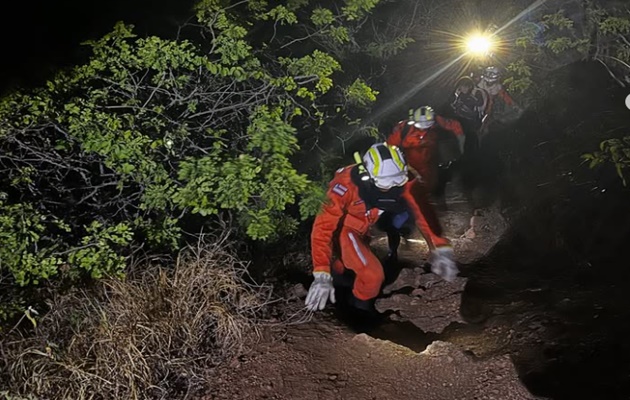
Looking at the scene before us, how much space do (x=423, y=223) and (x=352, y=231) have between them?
2.54 ft

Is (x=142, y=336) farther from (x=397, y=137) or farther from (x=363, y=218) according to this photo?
(x=397, y=137)

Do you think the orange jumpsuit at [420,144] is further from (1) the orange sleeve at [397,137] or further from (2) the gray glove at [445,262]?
(2) the gray glove at [445,262]

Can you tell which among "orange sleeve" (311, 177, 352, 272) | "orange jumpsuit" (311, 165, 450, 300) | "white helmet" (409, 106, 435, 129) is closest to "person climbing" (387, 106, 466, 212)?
"white helmet" (409, 106, 435, 129)

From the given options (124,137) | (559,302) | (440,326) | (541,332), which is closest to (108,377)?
(124,137)

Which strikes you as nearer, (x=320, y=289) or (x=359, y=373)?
(x=359, y=373)

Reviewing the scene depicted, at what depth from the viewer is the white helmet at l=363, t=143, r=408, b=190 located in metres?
4.80

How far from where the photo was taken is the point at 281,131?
13.9 ft

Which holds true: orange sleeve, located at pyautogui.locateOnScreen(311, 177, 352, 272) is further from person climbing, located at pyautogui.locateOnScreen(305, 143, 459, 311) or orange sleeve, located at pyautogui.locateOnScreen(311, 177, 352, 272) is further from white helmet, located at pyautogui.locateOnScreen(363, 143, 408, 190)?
white helmet, located at pyautogui.locateOnScreen(363, 143, 408, 190)

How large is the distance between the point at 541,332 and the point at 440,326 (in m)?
1.11

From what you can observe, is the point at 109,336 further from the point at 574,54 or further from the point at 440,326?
the point at 574,54

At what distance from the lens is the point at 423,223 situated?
17.0 feet

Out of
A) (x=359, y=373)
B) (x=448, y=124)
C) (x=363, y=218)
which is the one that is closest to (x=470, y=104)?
(x=448, y=124)

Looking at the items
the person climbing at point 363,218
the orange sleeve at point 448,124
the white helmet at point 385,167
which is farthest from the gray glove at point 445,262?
the orange sleeve at point 448,124

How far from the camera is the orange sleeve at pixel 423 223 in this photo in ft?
16.7
